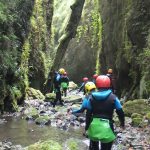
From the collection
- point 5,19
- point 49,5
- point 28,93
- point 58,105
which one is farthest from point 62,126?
point 49,5

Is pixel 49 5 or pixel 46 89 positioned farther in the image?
pixel 49 5

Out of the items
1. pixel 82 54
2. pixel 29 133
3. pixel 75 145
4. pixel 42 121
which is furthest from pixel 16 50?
pixel 82 54

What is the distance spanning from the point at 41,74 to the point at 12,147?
1826cm

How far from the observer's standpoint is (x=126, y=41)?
20.7 meters

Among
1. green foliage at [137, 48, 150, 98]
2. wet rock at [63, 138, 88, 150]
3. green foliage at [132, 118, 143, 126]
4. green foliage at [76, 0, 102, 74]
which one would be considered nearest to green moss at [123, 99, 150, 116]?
green foliage at [132, 118, 143, 126]

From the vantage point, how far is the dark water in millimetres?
11305

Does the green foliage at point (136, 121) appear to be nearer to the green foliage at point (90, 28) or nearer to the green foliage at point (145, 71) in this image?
the green foliage at point (145, 71)

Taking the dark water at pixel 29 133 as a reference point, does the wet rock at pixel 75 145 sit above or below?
above

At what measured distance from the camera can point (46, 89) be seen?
83.5ft

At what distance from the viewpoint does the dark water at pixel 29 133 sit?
11.3 metres

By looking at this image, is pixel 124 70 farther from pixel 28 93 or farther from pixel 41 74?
pixel 41 74

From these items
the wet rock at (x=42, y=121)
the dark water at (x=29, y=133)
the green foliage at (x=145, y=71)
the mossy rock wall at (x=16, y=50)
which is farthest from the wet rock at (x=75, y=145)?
the green foliage at (x=145, y=71)

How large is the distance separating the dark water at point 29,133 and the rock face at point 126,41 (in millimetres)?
4951

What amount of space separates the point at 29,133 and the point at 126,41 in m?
9.73
